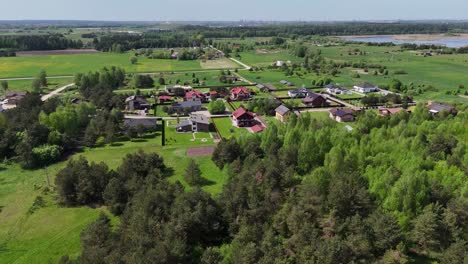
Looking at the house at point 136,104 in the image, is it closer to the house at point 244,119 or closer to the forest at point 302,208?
the house at point 244,119

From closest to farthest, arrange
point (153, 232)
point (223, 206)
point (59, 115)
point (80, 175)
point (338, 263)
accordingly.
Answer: point (338, 263) → point (153, 232) → point (223, 206) → point (80, 175) → point (59, 115)

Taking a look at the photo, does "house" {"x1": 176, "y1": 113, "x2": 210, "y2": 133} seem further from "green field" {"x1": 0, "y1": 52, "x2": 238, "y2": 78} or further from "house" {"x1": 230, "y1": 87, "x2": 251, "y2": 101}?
"green field" {"x1": 0, "y1": 52, "x2": 238, "y2": 78}

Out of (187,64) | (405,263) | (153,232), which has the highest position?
(187,64)

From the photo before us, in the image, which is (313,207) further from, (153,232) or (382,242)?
(153,232)

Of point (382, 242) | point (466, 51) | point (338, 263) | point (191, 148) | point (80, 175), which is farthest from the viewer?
point (466, 51)

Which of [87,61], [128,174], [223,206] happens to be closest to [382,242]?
[223,206]

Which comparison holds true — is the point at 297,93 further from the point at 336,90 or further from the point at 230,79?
the point at 230,79

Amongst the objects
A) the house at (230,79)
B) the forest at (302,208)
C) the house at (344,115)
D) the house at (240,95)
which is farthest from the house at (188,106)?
the forest at (302,208)
